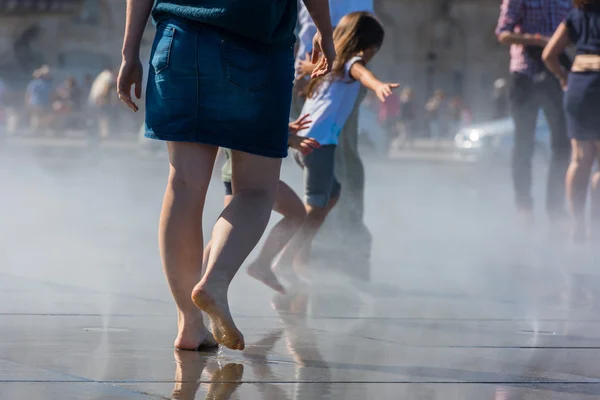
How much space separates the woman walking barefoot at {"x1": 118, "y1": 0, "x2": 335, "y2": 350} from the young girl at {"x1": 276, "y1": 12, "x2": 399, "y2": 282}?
6.10 feet

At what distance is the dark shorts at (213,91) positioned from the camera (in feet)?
11.8

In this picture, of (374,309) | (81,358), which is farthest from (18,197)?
(81,358)

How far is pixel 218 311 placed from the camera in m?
3.49

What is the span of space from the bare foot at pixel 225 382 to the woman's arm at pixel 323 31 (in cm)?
109

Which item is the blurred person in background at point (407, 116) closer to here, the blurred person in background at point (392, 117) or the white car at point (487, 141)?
the blurred person in background at point (392, 117)

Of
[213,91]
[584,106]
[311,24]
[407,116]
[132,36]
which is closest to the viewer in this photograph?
[213,91]

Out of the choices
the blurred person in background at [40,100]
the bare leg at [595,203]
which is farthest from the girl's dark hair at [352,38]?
the blurred person in background at [40,100]

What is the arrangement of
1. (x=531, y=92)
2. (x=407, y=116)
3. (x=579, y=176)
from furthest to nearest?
(x=407, y=116)
(x=531, y=92)
(x=579, y=176)

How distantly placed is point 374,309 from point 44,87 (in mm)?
23552

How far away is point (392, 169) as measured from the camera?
19.6 m

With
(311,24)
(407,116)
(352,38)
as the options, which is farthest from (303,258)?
(407,116)

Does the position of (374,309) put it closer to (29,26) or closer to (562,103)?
(562,103)

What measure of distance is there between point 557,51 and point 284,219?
2915mm

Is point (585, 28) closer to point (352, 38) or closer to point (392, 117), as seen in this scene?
point (352, 38)
